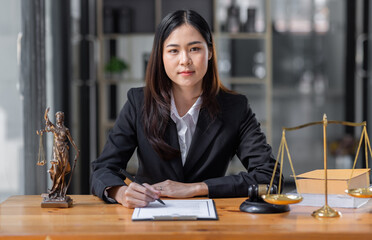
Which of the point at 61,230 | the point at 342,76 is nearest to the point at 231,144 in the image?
the point at 61,230

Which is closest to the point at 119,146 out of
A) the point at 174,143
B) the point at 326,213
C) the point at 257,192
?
the point at 174,143

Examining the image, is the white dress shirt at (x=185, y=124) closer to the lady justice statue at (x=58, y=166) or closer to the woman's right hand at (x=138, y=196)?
the woman's right hand at (x=138, y=196)

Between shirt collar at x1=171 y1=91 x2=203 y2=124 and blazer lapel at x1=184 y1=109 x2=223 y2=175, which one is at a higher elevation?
shirt collar at x1=171 y1=91 x2=203 y2=124

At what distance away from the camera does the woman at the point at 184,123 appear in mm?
2152

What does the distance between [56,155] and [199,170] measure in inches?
26.4

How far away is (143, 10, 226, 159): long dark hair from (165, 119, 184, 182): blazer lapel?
25mm

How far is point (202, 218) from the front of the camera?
1.66 metres

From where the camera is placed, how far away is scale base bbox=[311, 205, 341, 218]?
5.50 feet

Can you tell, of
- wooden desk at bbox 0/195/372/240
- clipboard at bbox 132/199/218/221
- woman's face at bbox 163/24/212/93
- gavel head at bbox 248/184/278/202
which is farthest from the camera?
woman's face at bbox 163/24/212/93

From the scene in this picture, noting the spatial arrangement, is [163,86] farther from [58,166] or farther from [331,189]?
[331,189]

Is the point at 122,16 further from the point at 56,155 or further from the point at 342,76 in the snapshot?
the point at 56,155

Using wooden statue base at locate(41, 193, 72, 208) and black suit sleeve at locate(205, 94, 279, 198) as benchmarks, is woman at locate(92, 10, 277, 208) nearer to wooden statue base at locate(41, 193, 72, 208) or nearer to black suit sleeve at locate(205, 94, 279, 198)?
black suit sleeve at locate(205, 94, 279, 198)

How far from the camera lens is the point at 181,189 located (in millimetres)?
2018

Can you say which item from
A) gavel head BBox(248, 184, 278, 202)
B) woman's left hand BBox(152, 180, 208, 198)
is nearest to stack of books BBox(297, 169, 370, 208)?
gavel head BBox(248, 184, 278, 202)
